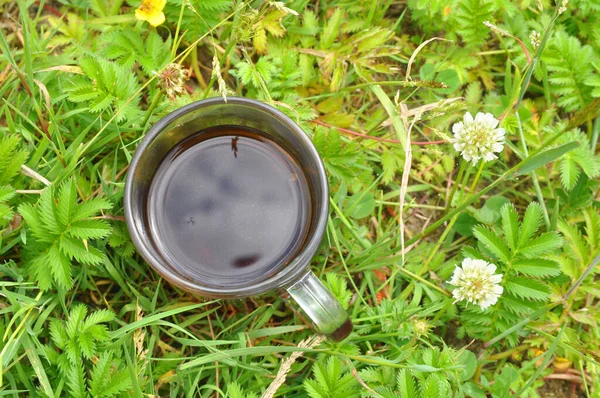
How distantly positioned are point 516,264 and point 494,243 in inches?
3.9

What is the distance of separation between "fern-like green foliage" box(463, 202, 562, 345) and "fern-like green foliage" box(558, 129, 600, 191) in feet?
0.69

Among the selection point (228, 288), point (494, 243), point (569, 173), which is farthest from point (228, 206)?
point (569, 173)

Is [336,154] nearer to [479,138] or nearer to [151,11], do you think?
[479,138]

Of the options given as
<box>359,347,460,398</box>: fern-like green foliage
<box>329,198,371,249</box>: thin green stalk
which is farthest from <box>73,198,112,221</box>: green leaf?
<box>359,347,460,398</box>: fern-like green foliage

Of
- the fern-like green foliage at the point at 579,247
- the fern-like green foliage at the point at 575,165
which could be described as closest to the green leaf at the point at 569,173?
the fern-like green foliage at the point at 575,165

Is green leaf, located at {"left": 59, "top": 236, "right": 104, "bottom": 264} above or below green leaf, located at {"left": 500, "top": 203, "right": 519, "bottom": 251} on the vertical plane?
below

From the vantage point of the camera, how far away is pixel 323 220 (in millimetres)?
1601

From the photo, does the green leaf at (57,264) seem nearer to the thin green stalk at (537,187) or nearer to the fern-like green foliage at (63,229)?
the fern-like green foliage at (63,229)

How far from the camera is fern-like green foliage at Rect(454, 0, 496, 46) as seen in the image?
203cm

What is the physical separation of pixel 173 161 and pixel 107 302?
0.56 m

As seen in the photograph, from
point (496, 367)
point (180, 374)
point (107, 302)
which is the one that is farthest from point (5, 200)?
point (496, 367)

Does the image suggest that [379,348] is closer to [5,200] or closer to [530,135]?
[530,135]

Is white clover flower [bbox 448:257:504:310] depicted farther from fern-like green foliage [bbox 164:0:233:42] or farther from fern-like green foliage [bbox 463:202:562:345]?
fern-like green foliage [bbox 164:0:233:42]

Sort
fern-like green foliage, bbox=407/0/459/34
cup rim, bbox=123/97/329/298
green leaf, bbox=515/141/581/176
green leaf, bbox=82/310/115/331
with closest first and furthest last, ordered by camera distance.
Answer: green leaf, bbox=515/141/581/176 < cup rim, bbox=123/97/329/298 < green leaf, bbox=82/310/115/331 < fern-like green foliage, bbox=407/0/459/34
